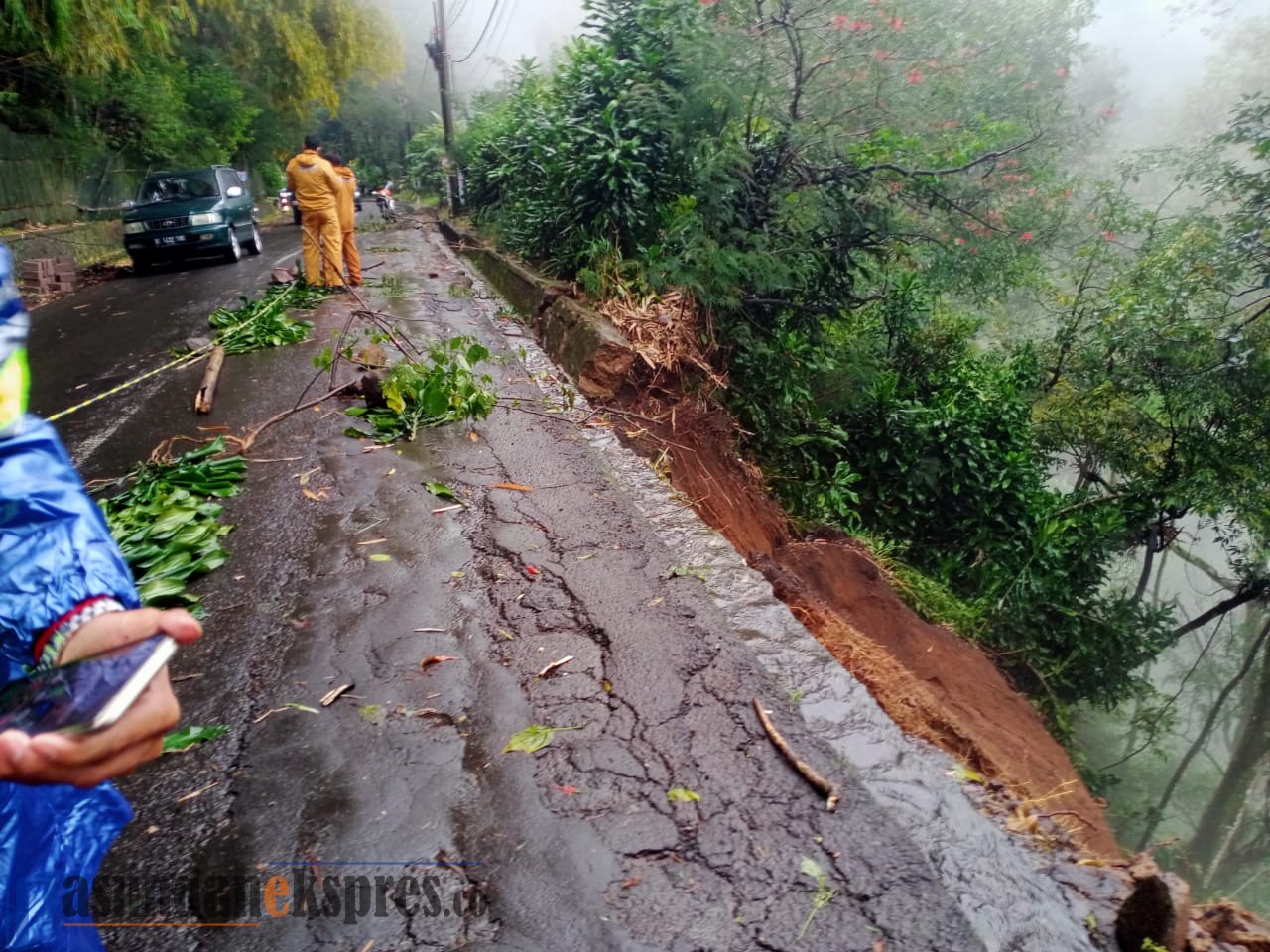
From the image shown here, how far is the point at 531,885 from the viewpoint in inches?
78.9

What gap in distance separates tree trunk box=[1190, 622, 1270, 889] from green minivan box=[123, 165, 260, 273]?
2008cm

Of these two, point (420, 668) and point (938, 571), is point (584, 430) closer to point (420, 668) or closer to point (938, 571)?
point (420, 668)

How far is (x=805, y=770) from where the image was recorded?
234 cm

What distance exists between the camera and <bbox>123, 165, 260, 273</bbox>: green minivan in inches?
484

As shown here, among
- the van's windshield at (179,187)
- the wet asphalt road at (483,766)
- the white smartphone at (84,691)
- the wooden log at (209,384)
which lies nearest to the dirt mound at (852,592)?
the wet asphalt road at (483,766)

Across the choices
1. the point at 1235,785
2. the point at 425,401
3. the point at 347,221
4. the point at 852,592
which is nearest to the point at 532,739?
the point at 425,401

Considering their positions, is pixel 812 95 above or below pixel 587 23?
below

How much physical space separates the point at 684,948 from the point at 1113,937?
1.11 m

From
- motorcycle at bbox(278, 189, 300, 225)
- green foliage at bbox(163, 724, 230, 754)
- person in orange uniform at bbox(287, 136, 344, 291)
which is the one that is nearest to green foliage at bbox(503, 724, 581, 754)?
green foliage at bbox(163, 724, 230, 754)

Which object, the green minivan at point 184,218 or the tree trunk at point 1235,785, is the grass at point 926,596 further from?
the green minivan at point 184,218

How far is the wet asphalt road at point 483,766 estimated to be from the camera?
6.33 ft

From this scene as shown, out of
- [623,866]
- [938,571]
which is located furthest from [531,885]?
[938,571]

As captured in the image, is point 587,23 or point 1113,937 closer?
point 1113,937

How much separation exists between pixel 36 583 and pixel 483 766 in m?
1.49
